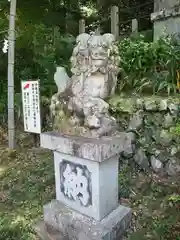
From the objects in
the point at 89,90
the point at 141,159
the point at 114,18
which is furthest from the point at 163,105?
the point at 114,18

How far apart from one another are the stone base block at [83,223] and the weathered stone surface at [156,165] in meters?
0.76

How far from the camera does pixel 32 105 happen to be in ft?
13.9

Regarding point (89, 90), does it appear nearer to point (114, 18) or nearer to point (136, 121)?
point (136, 121)

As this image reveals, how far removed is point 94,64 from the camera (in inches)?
99.3

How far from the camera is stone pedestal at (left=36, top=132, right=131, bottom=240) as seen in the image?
2.43m

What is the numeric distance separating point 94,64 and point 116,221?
1528 millimetres

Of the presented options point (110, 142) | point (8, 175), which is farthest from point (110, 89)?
point (8, 175)

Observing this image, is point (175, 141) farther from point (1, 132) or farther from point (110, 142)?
point (1, 132)

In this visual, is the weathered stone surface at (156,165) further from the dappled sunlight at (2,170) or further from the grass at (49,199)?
the dappled sunlight at (2,170)

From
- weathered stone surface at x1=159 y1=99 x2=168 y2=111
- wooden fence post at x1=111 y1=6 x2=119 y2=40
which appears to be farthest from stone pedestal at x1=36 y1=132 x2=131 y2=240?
wooden fence post at x1=111 y1=6 x2=119 y2=40

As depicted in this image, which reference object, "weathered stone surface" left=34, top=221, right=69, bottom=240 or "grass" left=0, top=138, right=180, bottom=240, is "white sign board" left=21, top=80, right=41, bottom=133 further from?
"weathered stone surface" left=34, top=221, right=69, bottom=240

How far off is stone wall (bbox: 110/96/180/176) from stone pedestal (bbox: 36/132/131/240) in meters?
0.85

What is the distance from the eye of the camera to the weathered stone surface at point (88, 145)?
2.33 metres

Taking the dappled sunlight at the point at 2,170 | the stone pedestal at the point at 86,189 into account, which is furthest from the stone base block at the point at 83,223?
the dappled sunlight at the point at 2,170
